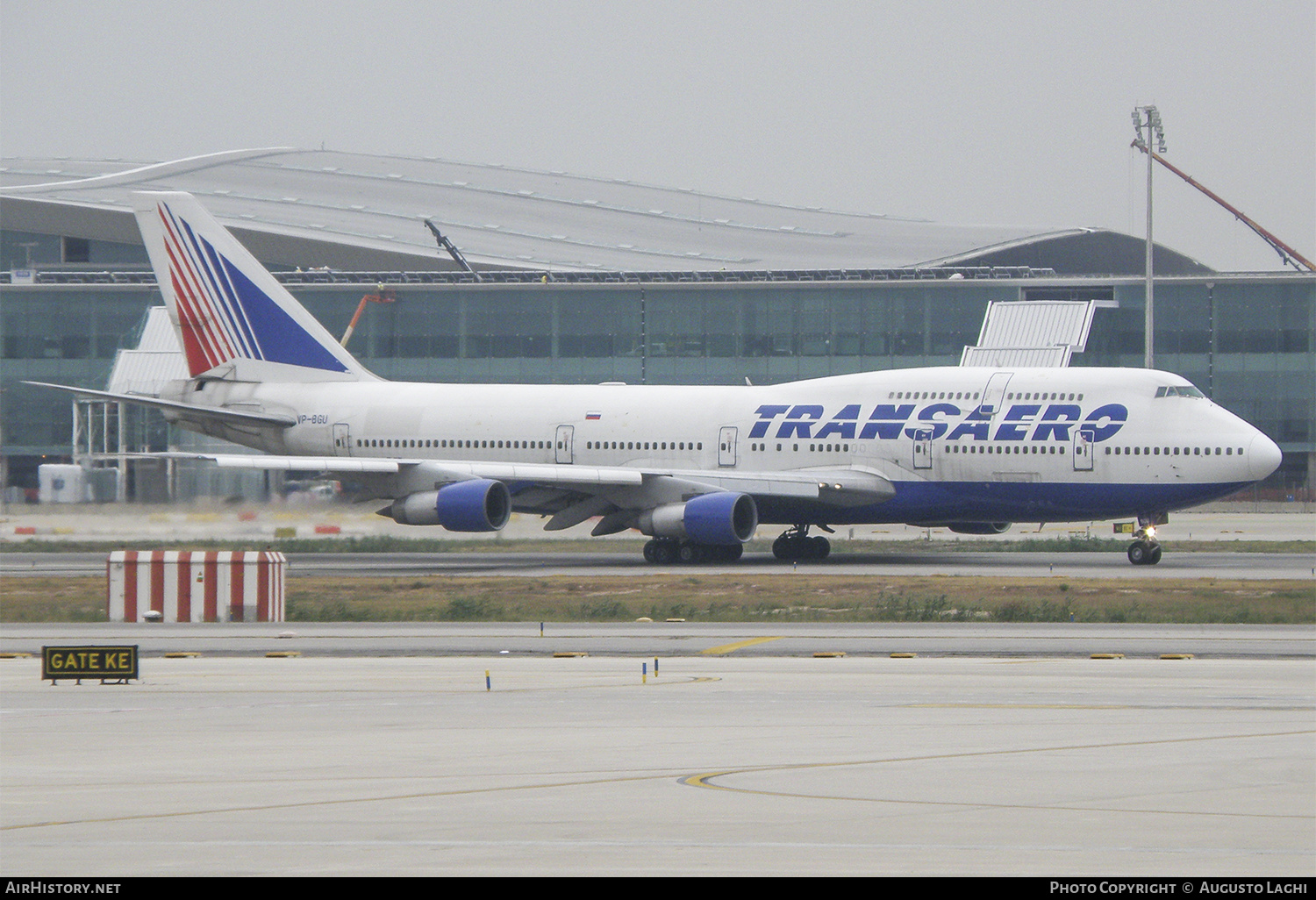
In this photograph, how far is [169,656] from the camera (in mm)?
26297

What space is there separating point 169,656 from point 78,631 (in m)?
4.23

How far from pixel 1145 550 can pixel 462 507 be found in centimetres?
1822

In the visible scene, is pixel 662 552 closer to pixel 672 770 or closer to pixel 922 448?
pixel 922 448

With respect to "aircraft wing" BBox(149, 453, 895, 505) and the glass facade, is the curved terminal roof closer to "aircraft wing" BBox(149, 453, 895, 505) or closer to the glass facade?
the glass facade

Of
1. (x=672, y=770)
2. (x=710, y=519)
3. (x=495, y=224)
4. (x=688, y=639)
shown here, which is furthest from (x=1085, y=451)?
(x=495, y=224)

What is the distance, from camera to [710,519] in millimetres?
44438

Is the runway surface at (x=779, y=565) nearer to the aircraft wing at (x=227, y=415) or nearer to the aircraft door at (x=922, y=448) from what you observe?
the aircraft door at (x=922, y=448)

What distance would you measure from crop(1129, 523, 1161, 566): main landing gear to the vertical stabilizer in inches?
977

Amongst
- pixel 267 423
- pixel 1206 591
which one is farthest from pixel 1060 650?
pixel 267 423

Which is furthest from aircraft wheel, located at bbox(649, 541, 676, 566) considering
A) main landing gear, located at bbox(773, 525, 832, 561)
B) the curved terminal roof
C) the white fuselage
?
the curved terminal roof

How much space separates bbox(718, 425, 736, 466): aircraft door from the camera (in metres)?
48.2

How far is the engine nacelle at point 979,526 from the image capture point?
154ft

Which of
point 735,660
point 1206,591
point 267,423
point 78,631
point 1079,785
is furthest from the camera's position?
point 267,423
